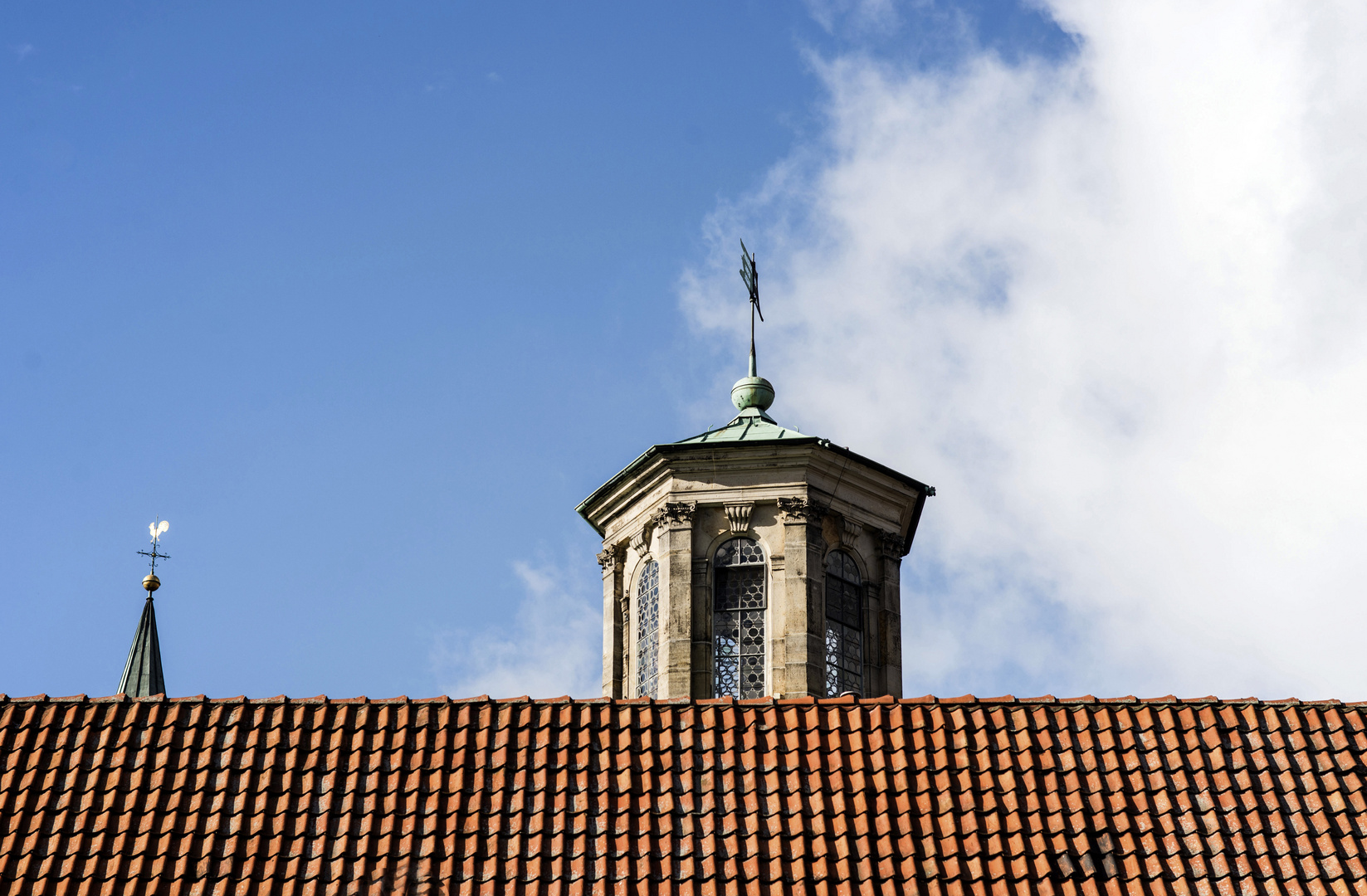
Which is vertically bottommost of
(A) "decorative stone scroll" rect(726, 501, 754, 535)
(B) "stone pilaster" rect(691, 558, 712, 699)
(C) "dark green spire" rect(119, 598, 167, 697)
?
(B) "stone pilaster" rect(691, 558, 712, 699)

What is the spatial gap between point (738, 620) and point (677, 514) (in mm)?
1283

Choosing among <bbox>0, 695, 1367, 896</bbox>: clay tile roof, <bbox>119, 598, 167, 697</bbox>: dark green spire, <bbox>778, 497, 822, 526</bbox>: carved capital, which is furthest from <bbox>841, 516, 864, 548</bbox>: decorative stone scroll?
<bbox>119, 598, 167, 697</bbox>: dark green spire

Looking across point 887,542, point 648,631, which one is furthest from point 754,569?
point 887,542

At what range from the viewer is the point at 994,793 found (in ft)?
45.5

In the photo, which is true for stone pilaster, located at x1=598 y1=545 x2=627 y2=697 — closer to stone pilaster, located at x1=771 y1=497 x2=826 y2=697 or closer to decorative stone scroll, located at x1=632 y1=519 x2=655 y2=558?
decorative stone scroll, located at x1=632 y1=519 x2=655 y2=558

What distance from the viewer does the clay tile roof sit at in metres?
13.1

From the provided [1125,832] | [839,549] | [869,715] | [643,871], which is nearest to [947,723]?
[869,715]

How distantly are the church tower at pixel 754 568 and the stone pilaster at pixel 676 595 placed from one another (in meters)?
0.01

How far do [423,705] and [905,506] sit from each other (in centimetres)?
734

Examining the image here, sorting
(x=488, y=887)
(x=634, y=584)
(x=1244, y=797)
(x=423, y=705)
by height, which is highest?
(x=634, y=584)

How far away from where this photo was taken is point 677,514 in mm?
19578

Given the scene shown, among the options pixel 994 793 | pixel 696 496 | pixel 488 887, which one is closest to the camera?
pixel 488 887

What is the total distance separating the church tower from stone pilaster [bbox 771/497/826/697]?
0.02 m

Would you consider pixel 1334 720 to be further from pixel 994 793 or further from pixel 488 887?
pixel 488 887
